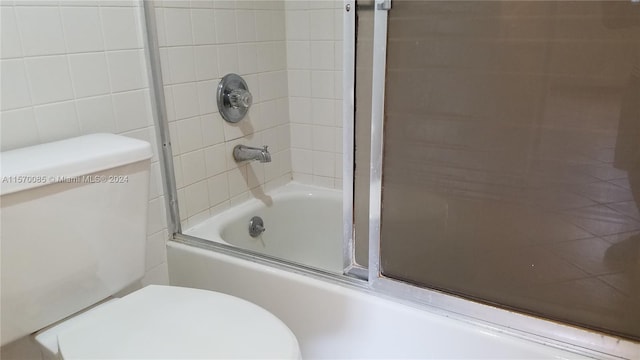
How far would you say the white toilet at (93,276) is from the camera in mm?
968

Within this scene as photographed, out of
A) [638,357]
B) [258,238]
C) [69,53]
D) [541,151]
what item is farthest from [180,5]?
[638,357]

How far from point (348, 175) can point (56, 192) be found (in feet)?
2.13

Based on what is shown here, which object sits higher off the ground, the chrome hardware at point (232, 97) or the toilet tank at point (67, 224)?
the chrome hardware at point (232, 97)

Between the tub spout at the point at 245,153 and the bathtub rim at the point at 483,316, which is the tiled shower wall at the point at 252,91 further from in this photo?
the bathtub rim at the point at 483,316

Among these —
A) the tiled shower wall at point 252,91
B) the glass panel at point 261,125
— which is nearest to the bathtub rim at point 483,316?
the glass panel at point 261,125

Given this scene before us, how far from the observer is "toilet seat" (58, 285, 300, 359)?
965mm

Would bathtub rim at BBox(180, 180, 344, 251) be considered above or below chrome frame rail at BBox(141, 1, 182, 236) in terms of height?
below

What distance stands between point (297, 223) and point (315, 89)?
20.6 inches

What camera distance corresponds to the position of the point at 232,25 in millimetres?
1671

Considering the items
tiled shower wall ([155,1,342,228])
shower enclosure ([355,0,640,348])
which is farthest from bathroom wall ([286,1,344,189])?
shower enclosure ([355,0,640,348])

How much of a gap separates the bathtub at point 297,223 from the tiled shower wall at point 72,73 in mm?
401

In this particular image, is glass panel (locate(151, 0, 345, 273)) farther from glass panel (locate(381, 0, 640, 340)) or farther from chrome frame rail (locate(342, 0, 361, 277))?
glass panel (locate(381, 0, 640, 340))

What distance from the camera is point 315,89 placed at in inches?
75.5

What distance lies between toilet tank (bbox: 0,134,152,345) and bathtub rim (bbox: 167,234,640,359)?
0.38 metres
